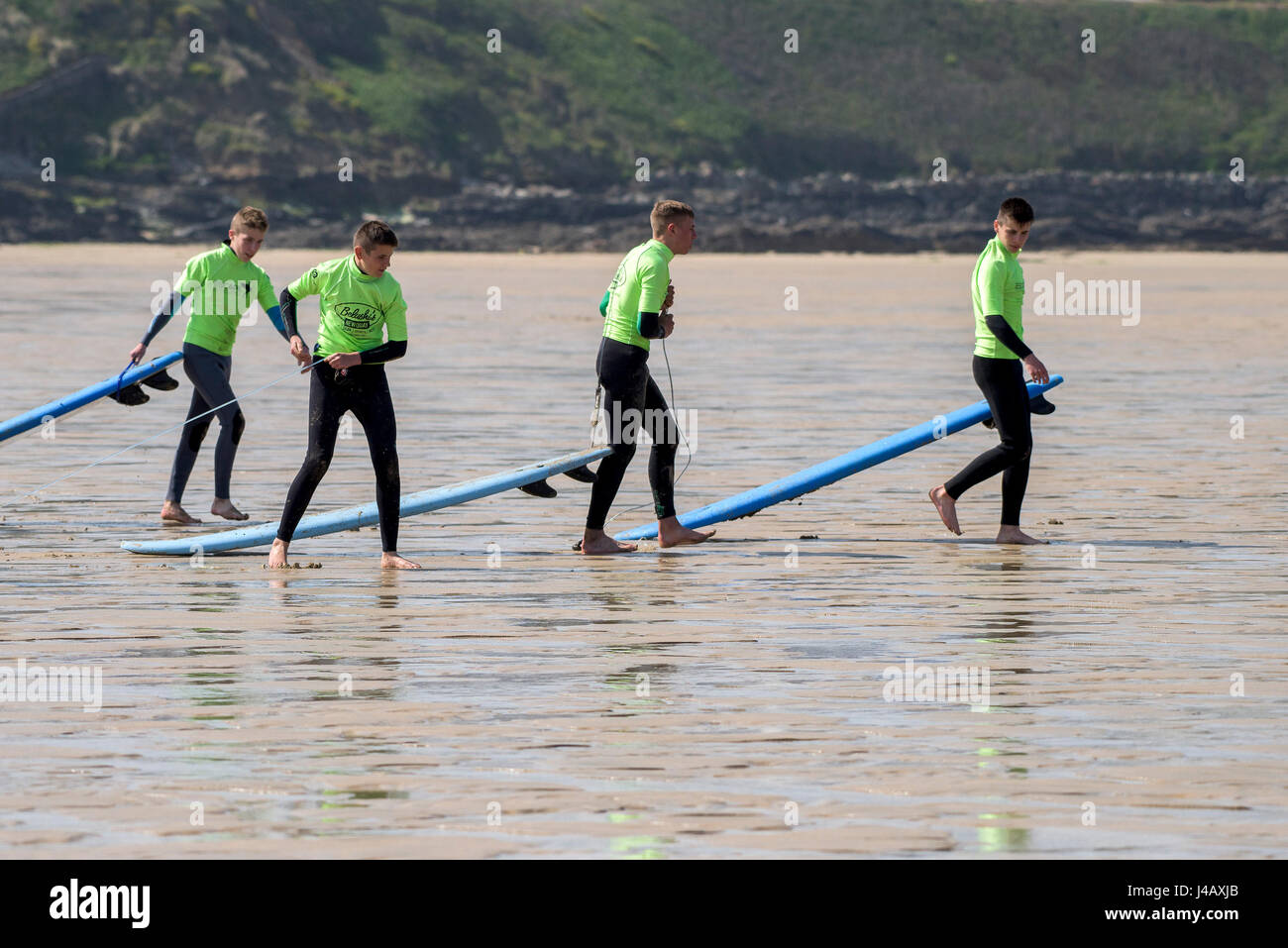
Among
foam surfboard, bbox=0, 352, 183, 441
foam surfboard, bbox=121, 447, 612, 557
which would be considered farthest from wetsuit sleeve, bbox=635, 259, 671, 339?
foam surfboard, bbox=0, 352, 183, 441

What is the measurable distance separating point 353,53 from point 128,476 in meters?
113

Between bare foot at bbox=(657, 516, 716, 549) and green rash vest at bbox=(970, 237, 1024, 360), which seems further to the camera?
bare foot at bbox=(657, 516, 716, 549)

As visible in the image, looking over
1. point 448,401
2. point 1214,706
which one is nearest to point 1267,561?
point 1214,706

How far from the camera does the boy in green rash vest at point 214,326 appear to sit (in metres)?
13.5

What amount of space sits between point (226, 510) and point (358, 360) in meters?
2.87

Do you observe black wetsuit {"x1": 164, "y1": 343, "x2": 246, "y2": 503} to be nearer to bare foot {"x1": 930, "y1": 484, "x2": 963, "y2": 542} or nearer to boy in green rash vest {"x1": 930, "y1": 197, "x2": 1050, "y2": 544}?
bare foot {"x1": 930, "y1": 484, "x2": 963, "y2": 542}

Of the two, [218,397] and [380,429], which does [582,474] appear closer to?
[380,429]

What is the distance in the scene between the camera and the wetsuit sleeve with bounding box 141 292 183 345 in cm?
1323

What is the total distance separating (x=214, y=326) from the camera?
1355 cm

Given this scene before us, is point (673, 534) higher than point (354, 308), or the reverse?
point (354, 308)

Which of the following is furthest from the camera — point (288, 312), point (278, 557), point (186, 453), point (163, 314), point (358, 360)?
point (186, 453)

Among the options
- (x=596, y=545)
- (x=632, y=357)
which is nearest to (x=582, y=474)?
(x=596, y=545)

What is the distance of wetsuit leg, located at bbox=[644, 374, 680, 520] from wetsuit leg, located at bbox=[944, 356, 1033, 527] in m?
1.64

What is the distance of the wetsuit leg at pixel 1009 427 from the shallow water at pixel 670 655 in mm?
335
